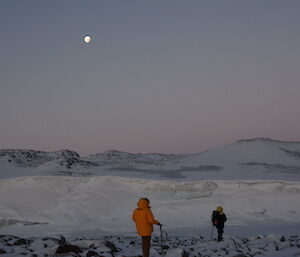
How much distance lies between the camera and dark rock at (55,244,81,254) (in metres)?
10.6

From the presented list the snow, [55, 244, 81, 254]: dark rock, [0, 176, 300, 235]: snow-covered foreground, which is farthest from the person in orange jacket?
[0, 176, 300, 235]: snow-covered foreground

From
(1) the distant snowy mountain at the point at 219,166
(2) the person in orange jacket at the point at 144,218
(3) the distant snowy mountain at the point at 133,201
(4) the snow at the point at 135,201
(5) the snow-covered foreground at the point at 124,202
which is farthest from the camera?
(1) the distant snowy mountain at the point at 219,166

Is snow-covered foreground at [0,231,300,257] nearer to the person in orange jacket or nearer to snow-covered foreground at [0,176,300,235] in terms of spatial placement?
the person in orange jacket

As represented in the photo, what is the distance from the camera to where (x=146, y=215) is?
894cm

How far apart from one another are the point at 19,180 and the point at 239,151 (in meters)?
23.8

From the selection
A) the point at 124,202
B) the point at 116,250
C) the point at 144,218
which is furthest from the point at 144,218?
the point at 124,202

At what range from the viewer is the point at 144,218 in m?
8.96

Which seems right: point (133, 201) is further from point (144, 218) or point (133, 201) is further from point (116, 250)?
point (144, 218)

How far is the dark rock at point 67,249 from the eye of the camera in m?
10.6

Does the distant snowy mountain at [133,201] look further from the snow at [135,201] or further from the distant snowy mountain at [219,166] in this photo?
the distant snowy mountain at [219,166]

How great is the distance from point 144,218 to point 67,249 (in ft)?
9.14

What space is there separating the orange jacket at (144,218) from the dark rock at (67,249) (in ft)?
8.29

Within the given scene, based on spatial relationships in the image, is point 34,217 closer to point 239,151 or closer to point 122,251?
point 122,251

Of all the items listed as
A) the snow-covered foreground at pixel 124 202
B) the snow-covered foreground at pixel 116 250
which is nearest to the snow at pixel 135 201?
the snow-covered foreground at pixel 124 202
